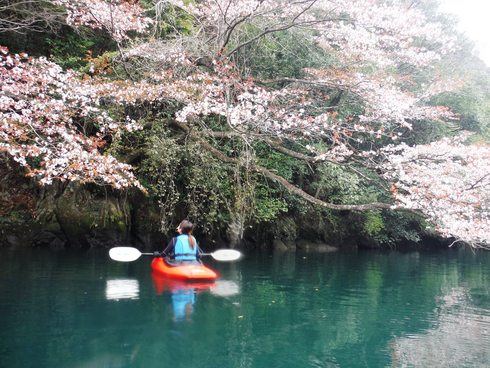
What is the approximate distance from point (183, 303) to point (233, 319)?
103 centimetres

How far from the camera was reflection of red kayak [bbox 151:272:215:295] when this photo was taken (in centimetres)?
748

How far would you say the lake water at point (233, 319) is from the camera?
4.49 metres

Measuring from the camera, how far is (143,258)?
11625mm

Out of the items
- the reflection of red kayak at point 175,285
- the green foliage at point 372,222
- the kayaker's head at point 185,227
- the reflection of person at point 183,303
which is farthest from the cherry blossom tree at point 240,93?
the green foliage at point 372,222

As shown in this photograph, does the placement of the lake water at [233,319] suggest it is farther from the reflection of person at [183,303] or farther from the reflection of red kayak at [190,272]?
the reflection of red kayak at [190,272]

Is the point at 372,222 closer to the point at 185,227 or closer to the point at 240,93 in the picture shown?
the point at 240,93

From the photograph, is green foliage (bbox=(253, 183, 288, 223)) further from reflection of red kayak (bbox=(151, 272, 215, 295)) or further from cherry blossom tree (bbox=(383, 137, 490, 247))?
reflection of red kayak (bbox=(151, 272, 215, 295))

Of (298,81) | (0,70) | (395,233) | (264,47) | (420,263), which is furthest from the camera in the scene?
(395,233)

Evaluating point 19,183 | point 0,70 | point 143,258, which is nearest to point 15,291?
point 0,70

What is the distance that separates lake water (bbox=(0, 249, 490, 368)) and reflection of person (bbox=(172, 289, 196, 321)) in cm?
2

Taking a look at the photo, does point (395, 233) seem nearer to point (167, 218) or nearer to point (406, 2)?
point (167, 218)

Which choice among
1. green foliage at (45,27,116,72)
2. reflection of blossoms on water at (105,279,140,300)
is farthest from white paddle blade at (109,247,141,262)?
green foliage at (45,27,116,72)

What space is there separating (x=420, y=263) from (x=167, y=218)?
8.13 meters

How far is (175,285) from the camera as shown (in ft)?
25.4
